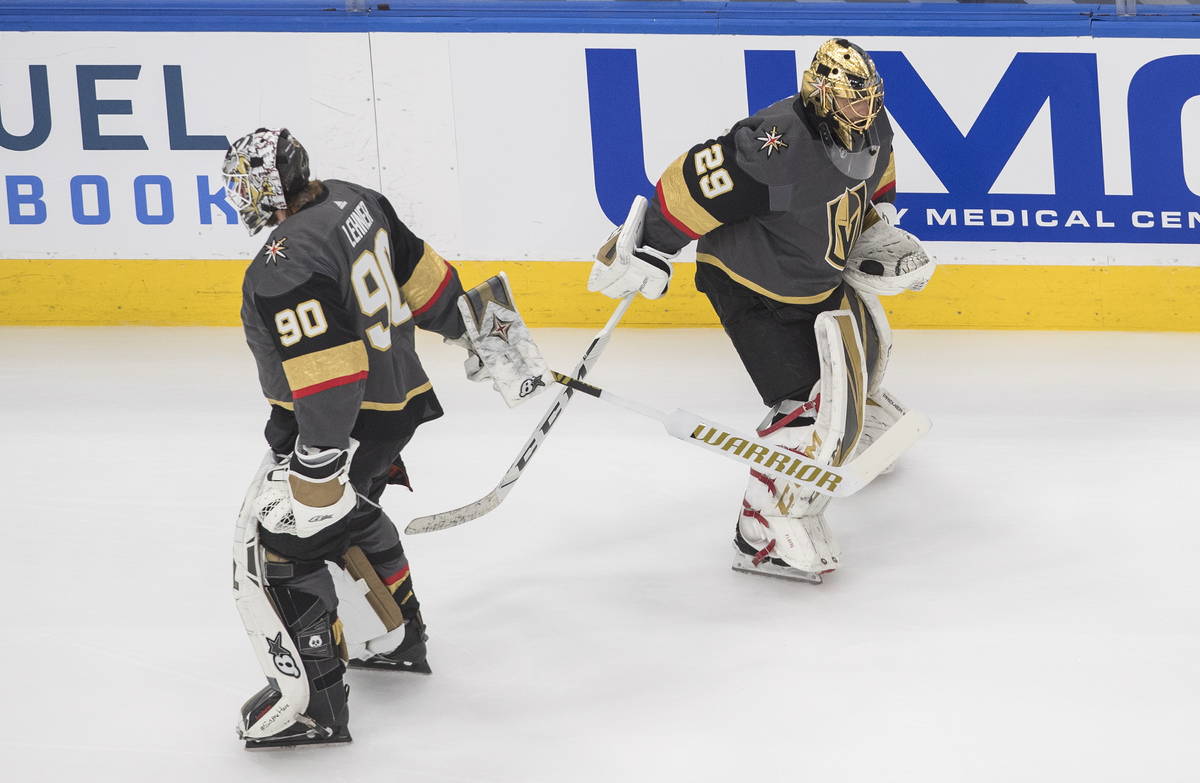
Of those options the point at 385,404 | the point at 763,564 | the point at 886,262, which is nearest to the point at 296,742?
the point at 385,404

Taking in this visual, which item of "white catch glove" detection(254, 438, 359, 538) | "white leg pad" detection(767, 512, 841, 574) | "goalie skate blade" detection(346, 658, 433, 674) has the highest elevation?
"white catch glove" detection(254, 438, 359, 538)

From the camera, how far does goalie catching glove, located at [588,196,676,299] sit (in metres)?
3.13

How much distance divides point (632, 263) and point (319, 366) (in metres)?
0.93

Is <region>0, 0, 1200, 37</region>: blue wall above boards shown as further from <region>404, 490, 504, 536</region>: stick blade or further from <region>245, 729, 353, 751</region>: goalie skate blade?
<region>245, 729, 353, 751</region>: goalie skate blade

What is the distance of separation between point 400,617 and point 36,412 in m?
2.07

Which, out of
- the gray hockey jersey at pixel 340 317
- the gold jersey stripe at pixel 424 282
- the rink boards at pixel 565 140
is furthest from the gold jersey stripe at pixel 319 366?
the rink boards at pixel 565 140

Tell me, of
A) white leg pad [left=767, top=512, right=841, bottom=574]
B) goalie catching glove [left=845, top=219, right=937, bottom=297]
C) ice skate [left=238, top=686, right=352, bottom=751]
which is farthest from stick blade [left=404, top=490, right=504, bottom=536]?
goalie catching glove [left=845, top=219, right=937, bottom=297]

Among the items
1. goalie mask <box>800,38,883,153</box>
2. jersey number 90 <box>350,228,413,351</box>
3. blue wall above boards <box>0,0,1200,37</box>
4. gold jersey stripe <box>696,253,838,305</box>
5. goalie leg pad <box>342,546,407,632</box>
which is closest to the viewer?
jersey number 90 <box>350,228,413,351</box>

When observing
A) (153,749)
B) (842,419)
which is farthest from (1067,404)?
(153,749)

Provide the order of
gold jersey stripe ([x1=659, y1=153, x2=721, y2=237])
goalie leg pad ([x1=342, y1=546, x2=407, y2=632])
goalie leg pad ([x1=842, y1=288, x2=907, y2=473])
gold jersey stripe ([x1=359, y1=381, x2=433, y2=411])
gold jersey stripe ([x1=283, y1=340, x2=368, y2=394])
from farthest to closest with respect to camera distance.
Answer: goalie leg pad ([x1=842, y1=288, x2=907, y2=473]) → gold jersey stripe ([x1=659, y1=153, x2=721, y2=237]) → goalie leg pad ([x1=342, y1=546, x2=407, y2=632]) → gold jersey stripe ([x1=359, y1=381, x2=433, y2=411]) → gold jersey stripe ([x1=283, y1=340, x2=368, y2=394])

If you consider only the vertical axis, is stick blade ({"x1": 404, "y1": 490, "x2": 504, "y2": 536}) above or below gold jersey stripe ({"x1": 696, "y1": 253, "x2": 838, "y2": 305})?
below

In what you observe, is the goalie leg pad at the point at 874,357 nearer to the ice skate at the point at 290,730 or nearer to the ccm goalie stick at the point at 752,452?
the ccm goalie stick at the point at 752,452

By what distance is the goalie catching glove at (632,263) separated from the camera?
313 cm

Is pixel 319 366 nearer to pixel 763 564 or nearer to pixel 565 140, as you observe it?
pixel 763 564
